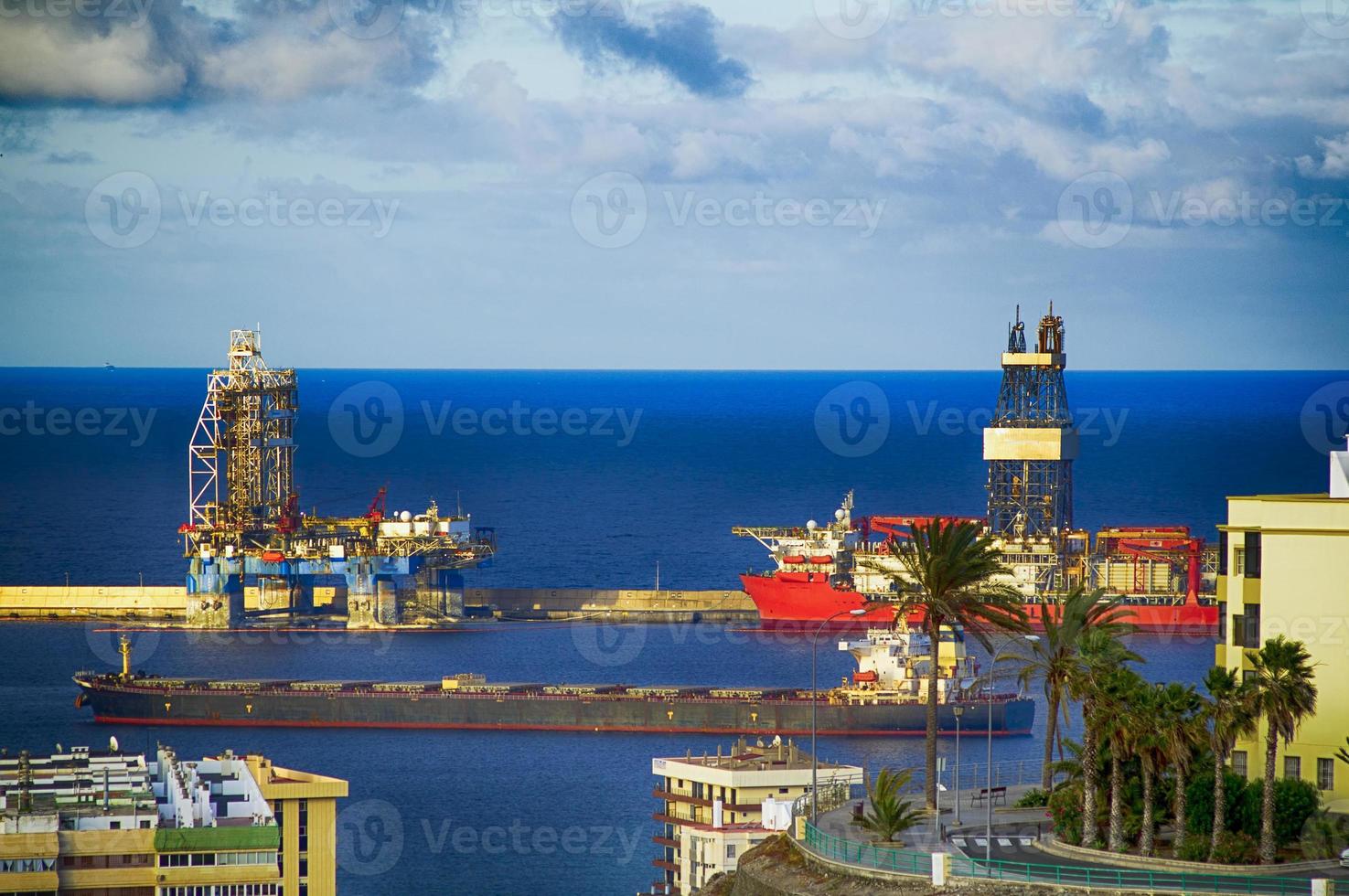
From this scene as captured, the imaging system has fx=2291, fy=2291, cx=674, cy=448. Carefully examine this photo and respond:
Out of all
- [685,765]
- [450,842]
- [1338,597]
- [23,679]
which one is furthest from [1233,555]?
[23,679]

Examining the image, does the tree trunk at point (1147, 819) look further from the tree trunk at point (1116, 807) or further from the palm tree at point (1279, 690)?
the palm tree at point (1279, 690)

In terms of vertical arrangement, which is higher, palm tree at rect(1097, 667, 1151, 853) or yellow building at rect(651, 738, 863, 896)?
palm tree at rect(1097, 667, 1151, 853)

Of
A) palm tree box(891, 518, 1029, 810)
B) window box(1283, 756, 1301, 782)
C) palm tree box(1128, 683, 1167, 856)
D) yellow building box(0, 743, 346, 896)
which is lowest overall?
yellow building box(0, 743, 346, 896)

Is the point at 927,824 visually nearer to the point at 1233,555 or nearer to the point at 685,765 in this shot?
the point at 1233,555

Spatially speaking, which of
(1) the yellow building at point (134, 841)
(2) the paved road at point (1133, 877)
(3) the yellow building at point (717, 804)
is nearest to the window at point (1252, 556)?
(2) the paved road at point (1133, 877)

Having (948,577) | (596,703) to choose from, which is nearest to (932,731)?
(948,577)

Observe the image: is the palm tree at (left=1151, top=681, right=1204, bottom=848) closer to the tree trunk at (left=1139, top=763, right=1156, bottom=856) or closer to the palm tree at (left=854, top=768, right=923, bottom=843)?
the tree trunk at (left=1139, top=763, right=1156, bottom=856)

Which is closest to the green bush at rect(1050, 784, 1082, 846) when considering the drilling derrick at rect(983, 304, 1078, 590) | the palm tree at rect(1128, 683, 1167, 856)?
the palm tree at rect(1128, 683, 1167, 856)
